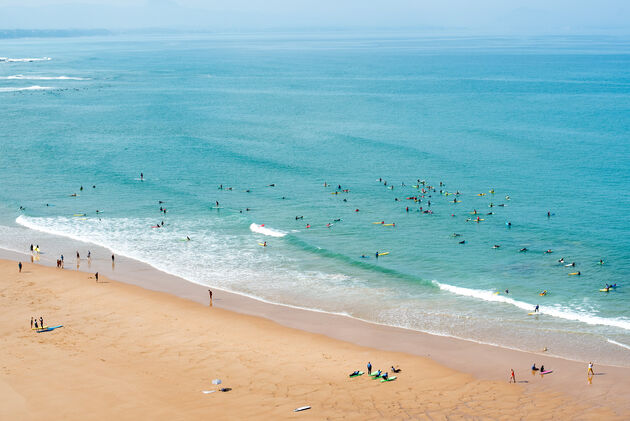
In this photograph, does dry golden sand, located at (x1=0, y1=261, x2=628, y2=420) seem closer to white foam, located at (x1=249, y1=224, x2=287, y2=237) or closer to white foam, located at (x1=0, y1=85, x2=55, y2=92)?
white foam, located at (x1=249, y1=224, x2=287, y2=237)

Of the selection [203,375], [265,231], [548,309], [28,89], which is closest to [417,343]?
[548,309]

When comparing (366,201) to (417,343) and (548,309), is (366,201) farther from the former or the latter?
(417,343)

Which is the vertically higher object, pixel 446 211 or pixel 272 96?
A: pixel 272 96

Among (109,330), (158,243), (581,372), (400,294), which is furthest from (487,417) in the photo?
(158,243)

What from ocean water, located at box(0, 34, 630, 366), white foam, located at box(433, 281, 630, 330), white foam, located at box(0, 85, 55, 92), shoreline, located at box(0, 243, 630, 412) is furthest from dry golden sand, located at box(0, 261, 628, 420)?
Result: white foam, located at box(0, 85, 55, 92)

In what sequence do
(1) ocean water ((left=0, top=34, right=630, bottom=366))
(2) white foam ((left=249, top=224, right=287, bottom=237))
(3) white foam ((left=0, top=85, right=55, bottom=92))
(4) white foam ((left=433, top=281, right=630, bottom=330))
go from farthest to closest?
(3) white foam ((left=0, top=85, right=55, bottom=92)), (2) white foam ((left=249, top=224, right=287, bottom=237)), (1) ocean water ((left=0, top=34, right=630, bottom=366)), (4) white foam ((left=433, top=281, right=630, bottom=330))

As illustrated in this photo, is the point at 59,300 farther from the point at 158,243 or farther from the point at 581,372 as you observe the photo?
the point at 581,372
